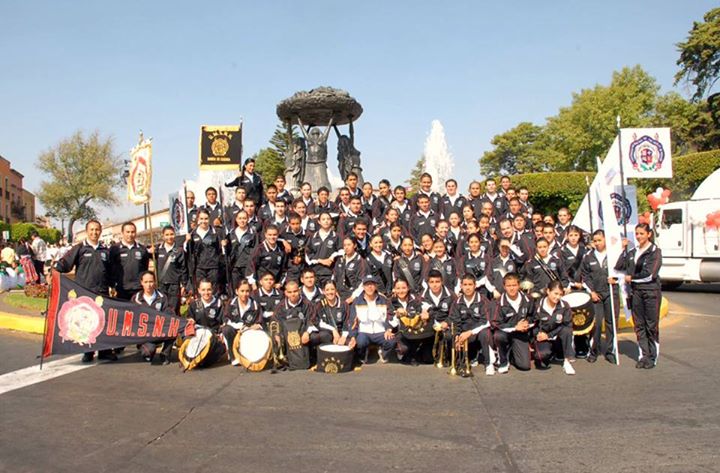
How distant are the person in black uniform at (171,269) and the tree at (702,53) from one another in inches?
1386

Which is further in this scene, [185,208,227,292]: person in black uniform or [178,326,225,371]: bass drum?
[185,208,227,292]: person in black uniform

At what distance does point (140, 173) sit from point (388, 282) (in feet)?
16.0

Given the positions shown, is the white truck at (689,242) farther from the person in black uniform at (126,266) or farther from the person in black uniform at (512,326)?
the person in black uniform at (126,266)

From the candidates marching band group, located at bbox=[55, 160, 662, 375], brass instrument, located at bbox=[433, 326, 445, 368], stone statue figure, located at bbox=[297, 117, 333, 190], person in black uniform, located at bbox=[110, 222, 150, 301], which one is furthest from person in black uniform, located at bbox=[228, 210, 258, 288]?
stone statue figure, located at bbox=[297, 117, 333, 190]

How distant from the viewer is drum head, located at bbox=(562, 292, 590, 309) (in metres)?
7.68

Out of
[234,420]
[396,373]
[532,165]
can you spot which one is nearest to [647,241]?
[396,373]

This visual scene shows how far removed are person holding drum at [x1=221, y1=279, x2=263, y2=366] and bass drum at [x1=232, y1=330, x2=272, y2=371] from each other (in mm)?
291

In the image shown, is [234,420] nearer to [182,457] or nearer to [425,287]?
[182,457]

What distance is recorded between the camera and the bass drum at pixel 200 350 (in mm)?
7359

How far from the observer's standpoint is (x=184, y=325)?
307 inches

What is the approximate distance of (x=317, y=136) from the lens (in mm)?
19531

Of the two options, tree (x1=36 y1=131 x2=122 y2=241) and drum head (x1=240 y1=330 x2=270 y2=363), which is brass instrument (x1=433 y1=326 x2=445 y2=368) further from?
tree (x1=36 y1=131 x2=122 y2=241)

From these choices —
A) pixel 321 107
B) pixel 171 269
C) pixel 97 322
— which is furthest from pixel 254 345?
pixel 321 107

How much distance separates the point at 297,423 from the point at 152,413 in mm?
1460
